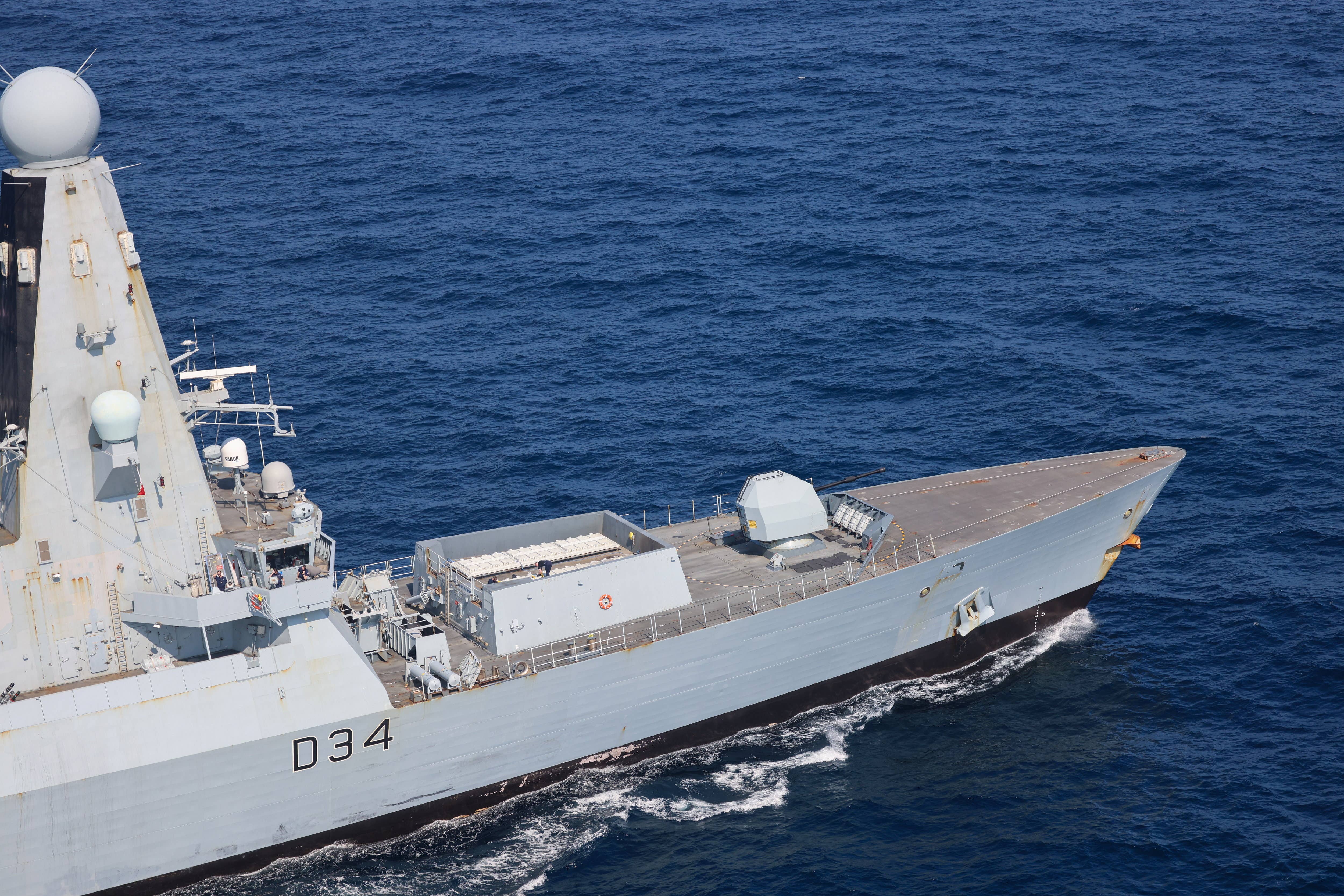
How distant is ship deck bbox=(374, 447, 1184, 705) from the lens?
1494 inches

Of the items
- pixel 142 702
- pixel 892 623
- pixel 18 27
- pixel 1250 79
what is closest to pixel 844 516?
pixel 892 623

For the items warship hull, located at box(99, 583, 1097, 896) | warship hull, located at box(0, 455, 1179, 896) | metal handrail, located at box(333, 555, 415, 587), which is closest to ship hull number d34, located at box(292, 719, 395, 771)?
warship hull, located at box(0, 455, 1179, 896)

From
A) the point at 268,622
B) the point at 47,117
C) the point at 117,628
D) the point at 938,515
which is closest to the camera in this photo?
the point at 47,117

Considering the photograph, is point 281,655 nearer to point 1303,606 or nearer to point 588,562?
point 588,562

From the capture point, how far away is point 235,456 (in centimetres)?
3631

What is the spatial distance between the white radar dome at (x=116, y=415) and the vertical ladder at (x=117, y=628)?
159 inches

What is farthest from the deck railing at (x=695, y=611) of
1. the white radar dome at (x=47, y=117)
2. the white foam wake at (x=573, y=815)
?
the white radar dome at (x=47, y=117)

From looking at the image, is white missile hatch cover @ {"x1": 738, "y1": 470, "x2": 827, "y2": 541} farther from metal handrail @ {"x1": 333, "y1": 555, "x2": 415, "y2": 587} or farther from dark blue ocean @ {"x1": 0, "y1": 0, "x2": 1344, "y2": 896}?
metal handrail @ {"x1": 333, "y1": 555, "x2": 415, "y2": 587}

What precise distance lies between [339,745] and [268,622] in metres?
3.63

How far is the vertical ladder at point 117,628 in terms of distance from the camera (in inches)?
1302

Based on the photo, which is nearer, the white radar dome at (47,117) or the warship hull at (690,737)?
the white radar dome at (47,117)

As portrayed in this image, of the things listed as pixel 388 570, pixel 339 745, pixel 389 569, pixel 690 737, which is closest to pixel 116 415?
pixel 389 569

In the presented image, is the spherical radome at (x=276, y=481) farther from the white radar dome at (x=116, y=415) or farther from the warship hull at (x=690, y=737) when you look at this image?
the warship hull at (x=690, y=737)

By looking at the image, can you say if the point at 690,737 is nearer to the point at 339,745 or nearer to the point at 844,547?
the point at 844,547
